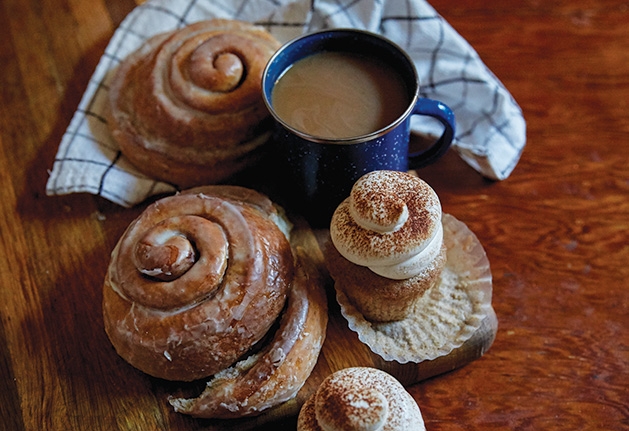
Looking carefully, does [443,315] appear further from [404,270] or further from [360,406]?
[360,406]

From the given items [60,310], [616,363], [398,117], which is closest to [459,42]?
[398,117]

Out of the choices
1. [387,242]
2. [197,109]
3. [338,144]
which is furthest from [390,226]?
[197,109]


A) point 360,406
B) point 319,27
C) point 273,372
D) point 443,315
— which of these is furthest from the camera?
point 319,27

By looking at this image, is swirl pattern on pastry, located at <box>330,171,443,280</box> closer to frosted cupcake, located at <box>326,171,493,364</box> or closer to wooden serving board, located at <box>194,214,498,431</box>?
frosted cupcake, located at <box>326,171,493,364</box>

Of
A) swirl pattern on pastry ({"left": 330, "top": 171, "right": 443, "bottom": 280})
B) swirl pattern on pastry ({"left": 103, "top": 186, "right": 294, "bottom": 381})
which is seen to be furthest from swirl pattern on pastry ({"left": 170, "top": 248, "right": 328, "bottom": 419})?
swirl pattern on pastry ({"left": 330, "top": 171, "right": 443, "bottom": 280})

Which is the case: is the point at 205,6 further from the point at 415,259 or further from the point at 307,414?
the point at 307,414

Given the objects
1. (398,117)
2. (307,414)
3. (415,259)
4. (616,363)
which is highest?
(398,117)

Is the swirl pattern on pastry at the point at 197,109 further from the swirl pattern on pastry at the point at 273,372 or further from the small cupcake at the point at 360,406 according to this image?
the small cupcake at the point at 360,406
